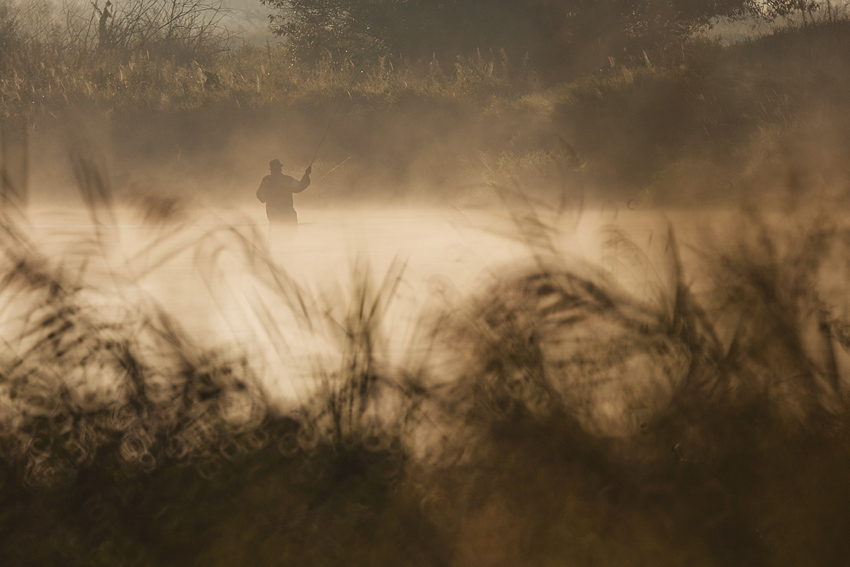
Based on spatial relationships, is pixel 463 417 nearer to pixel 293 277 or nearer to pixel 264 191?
pixel 293 277

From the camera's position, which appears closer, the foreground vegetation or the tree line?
the foreground vegetation

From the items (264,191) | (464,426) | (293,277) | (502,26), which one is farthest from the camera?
(502,26)

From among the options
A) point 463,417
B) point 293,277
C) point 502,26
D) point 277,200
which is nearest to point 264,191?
point 277,200

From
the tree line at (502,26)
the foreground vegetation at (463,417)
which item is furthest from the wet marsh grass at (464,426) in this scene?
the tree line at (502,26)

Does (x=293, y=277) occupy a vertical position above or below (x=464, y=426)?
above

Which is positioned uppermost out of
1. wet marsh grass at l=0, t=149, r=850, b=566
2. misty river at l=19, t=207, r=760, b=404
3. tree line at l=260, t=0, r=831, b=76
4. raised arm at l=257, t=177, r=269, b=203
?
tree line at l=260, t=0, r=831, b=76

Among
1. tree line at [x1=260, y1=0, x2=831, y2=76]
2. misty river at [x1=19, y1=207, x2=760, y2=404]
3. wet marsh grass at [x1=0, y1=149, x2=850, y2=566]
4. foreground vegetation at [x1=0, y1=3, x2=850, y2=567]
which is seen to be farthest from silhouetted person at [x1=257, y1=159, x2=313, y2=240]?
tree line at [x1=260, y1=0, x2=831, y2=76]

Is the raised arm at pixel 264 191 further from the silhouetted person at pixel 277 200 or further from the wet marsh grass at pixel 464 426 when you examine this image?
the wet marsh grass at pixel 464 426

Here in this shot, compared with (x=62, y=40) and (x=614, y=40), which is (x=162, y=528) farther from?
(x=62, y=40)

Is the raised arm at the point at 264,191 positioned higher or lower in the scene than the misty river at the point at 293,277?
higher

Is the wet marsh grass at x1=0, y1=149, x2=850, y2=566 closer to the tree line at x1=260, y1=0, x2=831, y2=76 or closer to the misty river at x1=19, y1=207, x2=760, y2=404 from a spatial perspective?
the misty river at x1=19, y1=207, x2=760, y2=404

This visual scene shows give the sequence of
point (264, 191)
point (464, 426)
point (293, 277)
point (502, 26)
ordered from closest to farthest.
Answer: point (464, 426) < point (293, 277) < point (264, 191) < point (502, 26)

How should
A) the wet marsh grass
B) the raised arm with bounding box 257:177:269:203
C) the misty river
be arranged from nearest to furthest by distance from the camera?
1. the wet marsh grass
2. the misty river
3. the raised arm with bounding box 257:177:269:203

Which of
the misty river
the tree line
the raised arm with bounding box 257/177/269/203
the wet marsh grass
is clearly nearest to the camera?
the wet marsh grass
